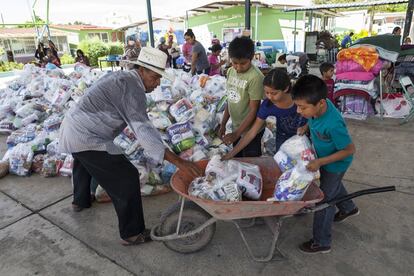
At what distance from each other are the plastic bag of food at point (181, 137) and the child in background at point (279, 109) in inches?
40.5

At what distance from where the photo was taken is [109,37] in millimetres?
33312

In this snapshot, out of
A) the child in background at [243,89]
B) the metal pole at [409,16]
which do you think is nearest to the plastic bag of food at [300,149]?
the child in background at [243,89]

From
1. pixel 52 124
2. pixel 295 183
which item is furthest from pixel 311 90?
pixel 52 124

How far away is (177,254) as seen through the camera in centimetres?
237

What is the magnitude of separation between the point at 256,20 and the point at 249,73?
622 inches

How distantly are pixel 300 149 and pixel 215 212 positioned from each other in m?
0.67

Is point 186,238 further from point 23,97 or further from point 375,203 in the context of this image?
point 23,97

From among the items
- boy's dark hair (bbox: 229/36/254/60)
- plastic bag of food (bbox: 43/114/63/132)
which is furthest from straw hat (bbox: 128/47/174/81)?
plastic bag of food (bbox: 43/114/63/132)

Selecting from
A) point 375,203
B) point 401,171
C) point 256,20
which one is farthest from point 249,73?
point 256,20

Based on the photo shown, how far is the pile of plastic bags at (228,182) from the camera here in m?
2.06

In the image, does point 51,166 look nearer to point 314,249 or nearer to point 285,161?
point 285,161

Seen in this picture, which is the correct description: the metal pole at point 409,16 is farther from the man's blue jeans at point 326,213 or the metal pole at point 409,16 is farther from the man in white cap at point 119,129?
the man in white cap at point 119,129

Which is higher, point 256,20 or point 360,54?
point 256,20

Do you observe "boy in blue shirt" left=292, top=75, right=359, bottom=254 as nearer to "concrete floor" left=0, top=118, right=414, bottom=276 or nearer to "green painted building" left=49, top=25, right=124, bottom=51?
"concrete floor" left=0, top=118, right=414, bottom=276
